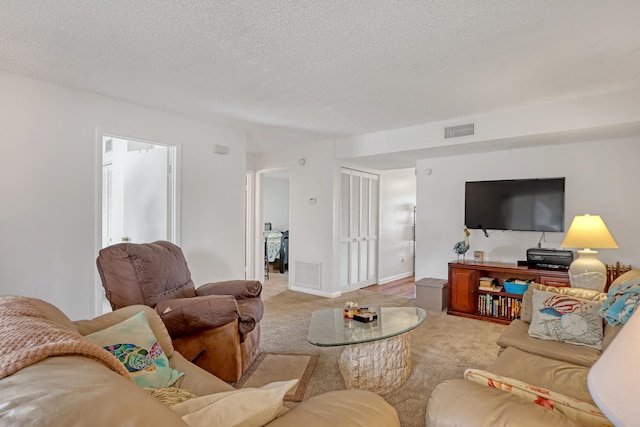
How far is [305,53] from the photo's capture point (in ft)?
8.02

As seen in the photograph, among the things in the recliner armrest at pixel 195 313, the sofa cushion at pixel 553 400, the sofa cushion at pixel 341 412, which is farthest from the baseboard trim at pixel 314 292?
the sofa cushion at pixel 341 412

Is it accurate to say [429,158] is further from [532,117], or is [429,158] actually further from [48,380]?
[48,380]

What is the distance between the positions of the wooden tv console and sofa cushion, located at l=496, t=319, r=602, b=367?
5.79ft

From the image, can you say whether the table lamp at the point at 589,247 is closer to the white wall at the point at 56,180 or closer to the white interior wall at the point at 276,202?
the white wall at the point at 56,180

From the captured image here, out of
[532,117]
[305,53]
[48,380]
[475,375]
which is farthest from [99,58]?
[532,117]

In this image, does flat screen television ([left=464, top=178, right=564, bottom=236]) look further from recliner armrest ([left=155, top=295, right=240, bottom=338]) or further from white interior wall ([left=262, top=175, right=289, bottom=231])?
white interior wall ([left=262, top=175, right=289, bottom=231])

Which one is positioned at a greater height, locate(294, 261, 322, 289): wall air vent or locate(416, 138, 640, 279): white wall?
locate(416, 138, 640, 279): white wall

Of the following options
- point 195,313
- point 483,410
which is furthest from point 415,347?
point 483,410

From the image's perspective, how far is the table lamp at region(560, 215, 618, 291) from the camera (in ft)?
9.48

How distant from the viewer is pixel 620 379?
0.67 metres

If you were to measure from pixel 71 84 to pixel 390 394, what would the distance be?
144 inches

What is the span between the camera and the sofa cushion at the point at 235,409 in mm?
847

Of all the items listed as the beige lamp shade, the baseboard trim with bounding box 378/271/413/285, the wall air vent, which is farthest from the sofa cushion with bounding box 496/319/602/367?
the baseboard trim with bounding box 378/271/413/285

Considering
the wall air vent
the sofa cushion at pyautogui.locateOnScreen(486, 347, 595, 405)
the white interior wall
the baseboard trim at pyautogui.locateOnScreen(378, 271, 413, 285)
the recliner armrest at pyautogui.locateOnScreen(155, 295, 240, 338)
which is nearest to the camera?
the sofa cushion at pyautogui.locateOnScreen(486, 347, 595, 405)
